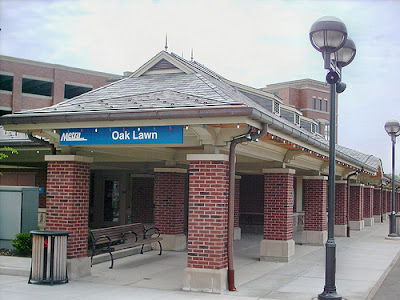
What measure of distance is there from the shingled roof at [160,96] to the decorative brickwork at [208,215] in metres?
1.27

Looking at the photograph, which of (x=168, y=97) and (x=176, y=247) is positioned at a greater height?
(x=168, y=97)

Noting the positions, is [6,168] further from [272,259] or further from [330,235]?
[330,235]

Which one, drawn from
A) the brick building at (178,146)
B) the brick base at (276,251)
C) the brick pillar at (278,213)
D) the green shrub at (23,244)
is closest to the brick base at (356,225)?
the brick building at (178,146)

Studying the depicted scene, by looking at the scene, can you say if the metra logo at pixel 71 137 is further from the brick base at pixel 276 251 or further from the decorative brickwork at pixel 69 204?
the brick base at pixel 276 251

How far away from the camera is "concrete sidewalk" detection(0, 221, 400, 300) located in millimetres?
9242

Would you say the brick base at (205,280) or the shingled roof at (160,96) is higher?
the shingled roof at (160,96)

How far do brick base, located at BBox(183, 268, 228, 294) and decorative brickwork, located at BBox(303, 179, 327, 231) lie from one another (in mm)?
9461

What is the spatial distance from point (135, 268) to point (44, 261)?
307cm

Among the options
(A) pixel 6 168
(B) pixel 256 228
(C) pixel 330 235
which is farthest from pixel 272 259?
(A) pixel 6 168

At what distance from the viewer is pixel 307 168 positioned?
17219 mm

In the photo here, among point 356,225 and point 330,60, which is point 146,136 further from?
point 356,225

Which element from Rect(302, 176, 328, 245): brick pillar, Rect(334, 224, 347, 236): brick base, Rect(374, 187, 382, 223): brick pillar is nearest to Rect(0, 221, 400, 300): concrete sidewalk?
Rect(302, 176, 328, 245): brick pillar

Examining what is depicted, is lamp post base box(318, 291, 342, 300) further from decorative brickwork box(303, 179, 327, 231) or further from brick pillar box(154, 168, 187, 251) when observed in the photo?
decorative brickwork box(303, 179, 327, 231)

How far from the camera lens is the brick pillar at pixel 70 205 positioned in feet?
34.4
